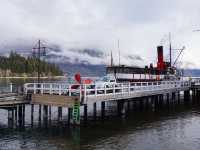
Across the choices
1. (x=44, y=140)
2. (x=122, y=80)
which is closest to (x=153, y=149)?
(x=44, y=140)

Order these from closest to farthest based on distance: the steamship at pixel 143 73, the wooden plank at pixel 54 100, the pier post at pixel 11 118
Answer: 1. the wooden plank at pixel 54 100
2. the pier post at pixel 11 118
3. the steamship at pixel 143 73

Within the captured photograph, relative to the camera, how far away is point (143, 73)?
53.2m

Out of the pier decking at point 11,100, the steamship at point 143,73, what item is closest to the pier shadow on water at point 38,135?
the pier decking at point 11,100

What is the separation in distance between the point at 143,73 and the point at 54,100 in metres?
22.3

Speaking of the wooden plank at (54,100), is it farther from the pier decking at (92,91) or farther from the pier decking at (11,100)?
the pier decking at (11,100)

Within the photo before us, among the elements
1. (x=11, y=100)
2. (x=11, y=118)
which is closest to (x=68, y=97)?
(x=11, y=100)

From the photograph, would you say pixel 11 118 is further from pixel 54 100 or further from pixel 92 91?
pixel 92 91

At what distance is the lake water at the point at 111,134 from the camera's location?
1075 inches

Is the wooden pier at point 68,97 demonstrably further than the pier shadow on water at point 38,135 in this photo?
Yes

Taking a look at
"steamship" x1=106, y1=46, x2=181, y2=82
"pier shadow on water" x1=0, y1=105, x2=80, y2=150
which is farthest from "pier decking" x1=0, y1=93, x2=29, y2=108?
"steamship" x1=106, y1=46, x2=181, y2=82

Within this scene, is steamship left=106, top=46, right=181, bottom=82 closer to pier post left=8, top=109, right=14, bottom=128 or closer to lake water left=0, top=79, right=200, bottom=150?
lake water left=0, top=79, right=200, bottom=150

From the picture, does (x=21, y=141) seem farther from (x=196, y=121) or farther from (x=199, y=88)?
(x=199, y=88)

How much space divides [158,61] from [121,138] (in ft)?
119

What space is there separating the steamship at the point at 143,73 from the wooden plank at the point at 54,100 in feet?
53.4
